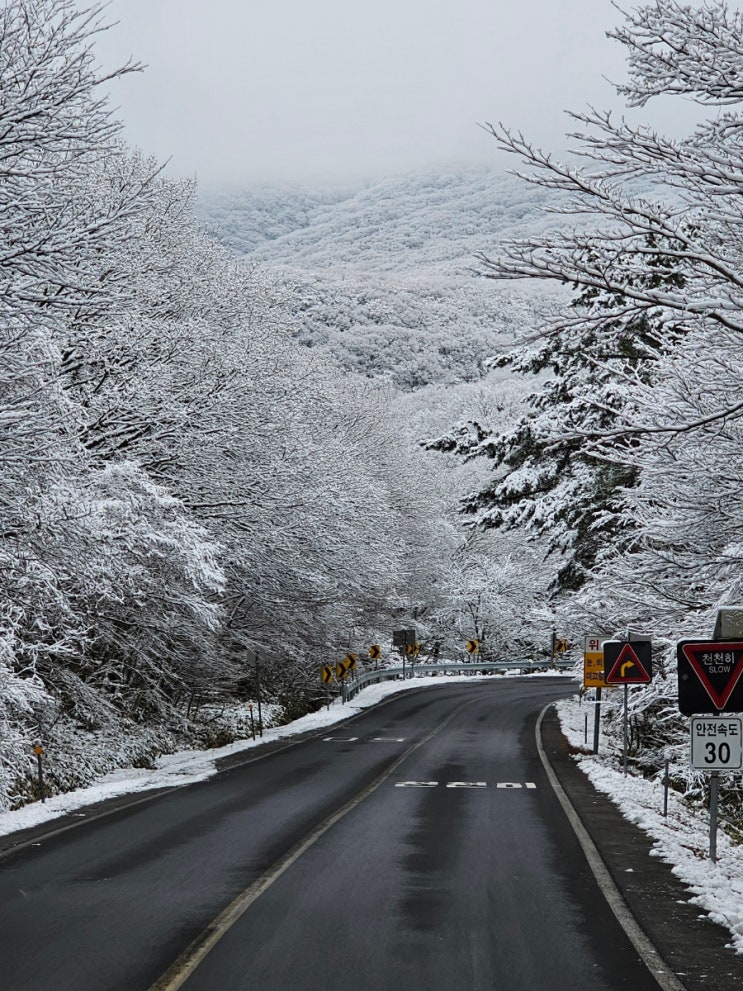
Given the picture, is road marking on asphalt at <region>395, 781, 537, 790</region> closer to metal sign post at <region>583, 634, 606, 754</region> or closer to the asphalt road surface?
the asphalt road surface

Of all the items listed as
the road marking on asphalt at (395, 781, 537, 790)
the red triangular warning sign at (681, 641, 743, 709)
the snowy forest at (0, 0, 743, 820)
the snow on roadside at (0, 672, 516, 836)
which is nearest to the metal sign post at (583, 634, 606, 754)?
the snowy forest at (0, 0, 743, 820)

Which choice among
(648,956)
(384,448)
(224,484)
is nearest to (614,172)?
(648,956)

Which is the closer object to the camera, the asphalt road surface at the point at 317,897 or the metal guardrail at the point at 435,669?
the asphalt road surface at the point at 317,897

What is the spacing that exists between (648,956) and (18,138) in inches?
381

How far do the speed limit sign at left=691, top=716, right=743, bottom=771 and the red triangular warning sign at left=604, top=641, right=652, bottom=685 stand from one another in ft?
25.8

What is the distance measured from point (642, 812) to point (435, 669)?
4703 cm

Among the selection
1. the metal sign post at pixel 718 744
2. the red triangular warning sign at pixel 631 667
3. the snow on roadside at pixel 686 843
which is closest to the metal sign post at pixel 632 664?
the red triangular warning sign at pixel 631 667

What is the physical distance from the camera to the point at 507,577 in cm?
7225

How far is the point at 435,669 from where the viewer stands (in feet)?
205

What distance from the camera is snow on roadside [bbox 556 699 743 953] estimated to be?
950 cm

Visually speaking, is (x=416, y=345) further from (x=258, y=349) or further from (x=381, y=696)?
(x=258, y=349)

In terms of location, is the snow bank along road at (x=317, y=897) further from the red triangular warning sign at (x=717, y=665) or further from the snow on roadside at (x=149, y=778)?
the red triangular warning sign at (x=717, y=665)

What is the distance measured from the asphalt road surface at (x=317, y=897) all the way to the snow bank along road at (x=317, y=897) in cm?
3

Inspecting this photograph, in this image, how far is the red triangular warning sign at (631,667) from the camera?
60.6 ft
